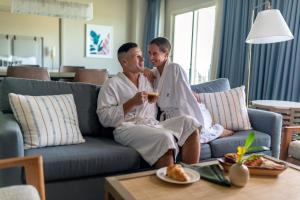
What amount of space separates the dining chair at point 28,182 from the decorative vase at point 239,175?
2.82 ft

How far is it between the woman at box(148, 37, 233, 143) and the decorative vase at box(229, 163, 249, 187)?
91cm

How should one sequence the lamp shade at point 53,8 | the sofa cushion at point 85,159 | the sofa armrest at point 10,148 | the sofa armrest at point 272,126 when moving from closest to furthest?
the sofa armrest at point 10,148 < the sofa cushion at point 85,159 < the sofa armrest at point 272,126 < the lamp shade at point 53,8

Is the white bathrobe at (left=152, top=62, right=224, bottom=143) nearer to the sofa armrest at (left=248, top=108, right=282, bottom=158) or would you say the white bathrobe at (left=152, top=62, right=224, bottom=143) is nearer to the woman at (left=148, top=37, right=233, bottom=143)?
the woman at (left=148, top=37, right=233, bottom=143)

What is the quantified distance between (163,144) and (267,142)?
1070 mm

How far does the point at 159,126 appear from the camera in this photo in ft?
6.93

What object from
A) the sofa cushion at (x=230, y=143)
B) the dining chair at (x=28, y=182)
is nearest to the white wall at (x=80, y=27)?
the sofa cushion at (x=230, y=143)

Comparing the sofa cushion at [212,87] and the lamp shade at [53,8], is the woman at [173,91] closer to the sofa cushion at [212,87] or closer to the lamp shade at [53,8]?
the sofa cushion at [212,87]

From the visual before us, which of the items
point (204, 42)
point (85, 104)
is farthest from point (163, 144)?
point (204, 42)

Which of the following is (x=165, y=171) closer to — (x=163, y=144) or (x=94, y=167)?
(x=163, y=144)

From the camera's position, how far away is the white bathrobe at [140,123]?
74.8 inches

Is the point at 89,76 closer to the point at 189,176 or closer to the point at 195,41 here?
the point at 195,41

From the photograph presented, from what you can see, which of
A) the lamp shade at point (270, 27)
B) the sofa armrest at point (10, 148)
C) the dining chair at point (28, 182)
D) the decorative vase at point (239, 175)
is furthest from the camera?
the lamp shade at point (270, 27)

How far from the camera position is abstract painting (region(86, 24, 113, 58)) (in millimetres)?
6588

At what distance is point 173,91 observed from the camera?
7.72 feet
